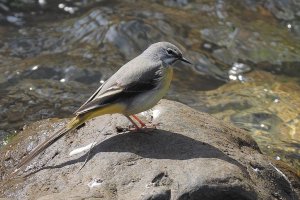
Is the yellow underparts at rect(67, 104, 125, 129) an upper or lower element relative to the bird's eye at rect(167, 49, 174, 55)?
lower

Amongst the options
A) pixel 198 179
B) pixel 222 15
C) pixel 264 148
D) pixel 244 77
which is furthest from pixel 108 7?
pixel 198 179

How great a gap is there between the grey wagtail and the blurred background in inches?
119

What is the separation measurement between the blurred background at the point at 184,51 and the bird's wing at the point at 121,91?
Answer: 3.29 metres

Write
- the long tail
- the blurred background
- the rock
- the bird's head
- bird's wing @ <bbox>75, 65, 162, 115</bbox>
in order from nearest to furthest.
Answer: the rock < bird's wing @ <bbox>75, 65, 162, 115</bbox> < the long tail < the bird's head < the blurred background

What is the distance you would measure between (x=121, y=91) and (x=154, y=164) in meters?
1.09

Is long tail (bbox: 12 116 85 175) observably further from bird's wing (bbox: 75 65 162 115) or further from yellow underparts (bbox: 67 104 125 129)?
bird's wing (bbox: 75 65 162 115)

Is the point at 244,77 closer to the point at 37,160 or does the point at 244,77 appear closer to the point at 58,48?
the point at 58,48

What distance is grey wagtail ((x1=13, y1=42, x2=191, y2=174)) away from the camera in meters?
7.60

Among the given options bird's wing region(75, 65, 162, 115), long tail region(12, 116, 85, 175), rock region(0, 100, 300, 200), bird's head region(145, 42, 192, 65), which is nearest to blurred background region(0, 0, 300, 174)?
rock region(0, 100, 300, 200)

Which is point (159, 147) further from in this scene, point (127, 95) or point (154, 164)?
point (127, 95)

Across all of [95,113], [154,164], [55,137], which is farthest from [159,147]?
[55,137]

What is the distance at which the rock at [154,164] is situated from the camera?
6.70 metres

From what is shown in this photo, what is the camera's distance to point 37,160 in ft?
26.2

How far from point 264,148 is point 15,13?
25.6 feet
